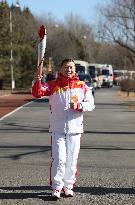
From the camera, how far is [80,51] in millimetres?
96000

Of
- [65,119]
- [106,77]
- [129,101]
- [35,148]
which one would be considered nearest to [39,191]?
[65,119]

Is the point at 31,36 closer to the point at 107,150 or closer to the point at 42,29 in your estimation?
the point at 107,150

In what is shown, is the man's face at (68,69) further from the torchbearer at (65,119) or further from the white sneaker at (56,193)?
the white sneaker at (56,193)

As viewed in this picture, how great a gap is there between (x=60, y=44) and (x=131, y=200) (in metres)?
70.9

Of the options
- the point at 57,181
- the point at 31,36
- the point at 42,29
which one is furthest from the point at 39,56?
the point at 31,36

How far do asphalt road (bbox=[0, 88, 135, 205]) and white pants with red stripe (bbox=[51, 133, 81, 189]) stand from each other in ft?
0.80

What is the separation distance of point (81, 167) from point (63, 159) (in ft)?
9.01

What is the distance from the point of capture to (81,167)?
33.2 feet

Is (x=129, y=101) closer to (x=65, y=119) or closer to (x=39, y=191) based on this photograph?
(x=39, y=191)

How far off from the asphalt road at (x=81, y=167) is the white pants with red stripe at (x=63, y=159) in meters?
0.24

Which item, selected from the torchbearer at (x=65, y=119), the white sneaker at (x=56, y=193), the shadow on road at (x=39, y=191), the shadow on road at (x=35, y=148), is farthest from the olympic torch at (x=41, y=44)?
the shadow on road at (x=35, y=148)

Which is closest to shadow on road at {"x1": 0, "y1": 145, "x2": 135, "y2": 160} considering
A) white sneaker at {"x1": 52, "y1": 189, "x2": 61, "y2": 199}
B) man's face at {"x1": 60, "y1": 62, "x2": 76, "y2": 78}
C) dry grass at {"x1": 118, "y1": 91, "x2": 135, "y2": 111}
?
white sneaker at {"x1": 52, "y1": 189, "x2": 61, "y2": 199}

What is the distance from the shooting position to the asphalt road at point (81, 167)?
24.8 ft

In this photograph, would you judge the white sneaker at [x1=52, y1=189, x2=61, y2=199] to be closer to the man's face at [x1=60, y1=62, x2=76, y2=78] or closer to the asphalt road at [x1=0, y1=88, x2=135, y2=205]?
the asphalt road at [x1=0, y1=88, x2=135, y2=205]
